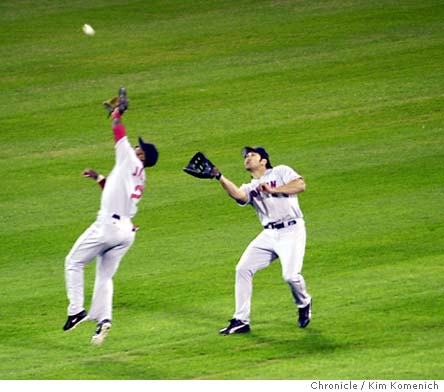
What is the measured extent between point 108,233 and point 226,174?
7.71m

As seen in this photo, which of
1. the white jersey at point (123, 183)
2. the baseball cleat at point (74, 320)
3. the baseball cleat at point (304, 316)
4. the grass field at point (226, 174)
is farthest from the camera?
the baseball cleat at point (304, 316)

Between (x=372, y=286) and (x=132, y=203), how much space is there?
140 inches

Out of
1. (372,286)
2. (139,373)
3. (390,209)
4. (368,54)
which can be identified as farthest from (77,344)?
(368,54)

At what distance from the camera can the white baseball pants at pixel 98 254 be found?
40.1 feet

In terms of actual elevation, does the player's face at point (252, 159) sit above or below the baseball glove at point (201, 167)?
above

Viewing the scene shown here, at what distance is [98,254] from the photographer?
12.4m

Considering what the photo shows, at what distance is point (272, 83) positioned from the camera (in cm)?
2483

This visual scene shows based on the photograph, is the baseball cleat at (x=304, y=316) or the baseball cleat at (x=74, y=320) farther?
the baseball cleat at (x=304, y=316)

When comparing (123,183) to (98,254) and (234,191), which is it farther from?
(234,191)

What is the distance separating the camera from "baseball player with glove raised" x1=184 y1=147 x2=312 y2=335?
1318 cm

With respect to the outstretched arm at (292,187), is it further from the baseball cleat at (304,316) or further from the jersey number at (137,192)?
the jersey number at (137,192)

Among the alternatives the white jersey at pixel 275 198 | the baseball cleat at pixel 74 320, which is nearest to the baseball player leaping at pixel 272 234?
the white jersey at pixel 275 198

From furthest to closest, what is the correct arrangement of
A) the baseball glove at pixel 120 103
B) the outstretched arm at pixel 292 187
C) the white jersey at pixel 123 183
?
the outstretched arm at pixel 292 187 → the white jersey at pixel 123 183 → the baseball glove at pixel 120 103

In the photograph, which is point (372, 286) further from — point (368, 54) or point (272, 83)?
point (368, 54)
